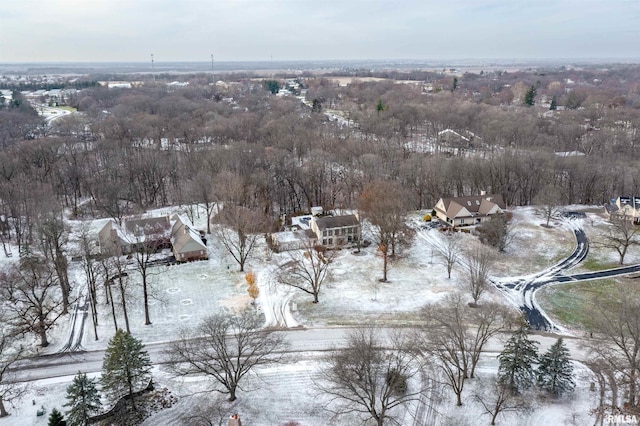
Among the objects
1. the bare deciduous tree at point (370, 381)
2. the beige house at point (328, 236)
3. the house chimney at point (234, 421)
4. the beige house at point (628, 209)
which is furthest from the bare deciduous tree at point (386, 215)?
the beige house at point (628, 209)

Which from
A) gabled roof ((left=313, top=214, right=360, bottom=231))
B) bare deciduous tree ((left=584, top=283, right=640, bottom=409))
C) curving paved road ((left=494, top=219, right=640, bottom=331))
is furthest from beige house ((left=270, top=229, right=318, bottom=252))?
bare deciduous tree ((left=584, top=283, right=640, bottom=409))

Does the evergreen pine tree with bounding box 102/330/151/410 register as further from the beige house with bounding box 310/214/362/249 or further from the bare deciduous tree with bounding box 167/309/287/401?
the beige house with bounding box 310/214/362/249

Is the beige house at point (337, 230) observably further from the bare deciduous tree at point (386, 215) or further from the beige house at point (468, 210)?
the beige house at point (468, 210)

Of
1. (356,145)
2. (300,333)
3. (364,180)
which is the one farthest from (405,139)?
(300,333)

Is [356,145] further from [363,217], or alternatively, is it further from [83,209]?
[83,209]

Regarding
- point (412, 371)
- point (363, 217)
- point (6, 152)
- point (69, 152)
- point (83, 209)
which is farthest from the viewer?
point (69, 152)

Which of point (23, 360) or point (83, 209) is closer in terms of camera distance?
point (23, 360)
